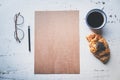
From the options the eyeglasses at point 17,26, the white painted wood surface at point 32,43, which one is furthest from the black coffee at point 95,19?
the eyeglasses at point 17,26

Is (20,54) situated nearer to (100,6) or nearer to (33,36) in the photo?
(33,36)

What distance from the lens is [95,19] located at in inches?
85.4

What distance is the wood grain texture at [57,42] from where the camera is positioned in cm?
221

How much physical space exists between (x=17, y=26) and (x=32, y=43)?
19 centimetres

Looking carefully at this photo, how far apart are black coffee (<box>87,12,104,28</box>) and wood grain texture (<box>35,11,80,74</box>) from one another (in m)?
0.12

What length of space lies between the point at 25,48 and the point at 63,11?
0.44 m

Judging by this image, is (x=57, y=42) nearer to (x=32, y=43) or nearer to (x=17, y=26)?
(x=32, y=43)

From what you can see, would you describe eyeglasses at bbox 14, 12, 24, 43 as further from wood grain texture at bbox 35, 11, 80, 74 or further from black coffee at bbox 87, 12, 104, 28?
black coffee at bbox 87, 12, 104, 28

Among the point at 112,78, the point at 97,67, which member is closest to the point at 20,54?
the point at 97,67

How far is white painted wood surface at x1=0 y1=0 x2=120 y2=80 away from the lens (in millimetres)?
2186

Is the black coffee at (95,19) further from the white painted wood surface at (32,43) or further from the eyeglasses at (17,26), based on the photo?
the eyeglasses at (17,26)

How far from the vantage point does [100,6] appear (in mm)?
2211

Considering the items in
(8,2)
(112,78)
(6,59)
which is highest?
(8,2)

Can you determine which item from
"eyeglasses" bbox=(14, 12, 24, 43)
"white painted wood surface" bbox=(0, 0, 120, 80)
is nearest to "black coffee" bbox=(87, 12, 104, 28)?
"white painted wood surface" bbox=(0, 0, 120, 80)
